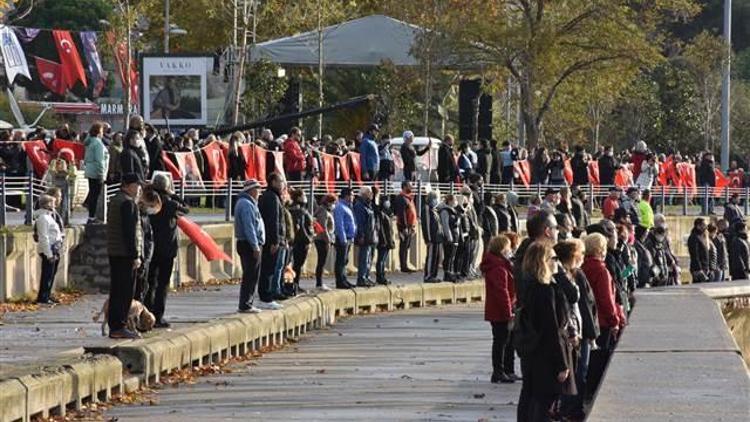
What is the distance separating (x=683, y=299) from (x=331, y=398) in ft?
26.2

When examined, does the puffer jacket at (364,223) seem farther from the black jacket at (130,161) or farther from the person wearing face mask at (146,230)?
the person wearing face mask at (146,230)

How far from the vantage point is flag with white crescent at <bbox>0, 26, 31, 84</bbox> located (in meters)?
85.2

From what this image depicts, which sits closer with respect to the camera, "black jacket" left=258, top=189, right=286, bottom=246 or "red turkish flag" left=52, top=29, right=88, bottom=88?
"black jacket" left=258, top=189, right=286, bottom=246

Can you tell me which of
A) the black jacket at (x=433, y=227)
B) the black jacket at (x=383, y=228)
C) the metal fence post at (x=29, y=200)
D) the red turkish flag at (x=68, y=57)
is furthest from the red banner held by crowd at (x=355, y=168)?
the red turkish flag at (x=68, y=57)

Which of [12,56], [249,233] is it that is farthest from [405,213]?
[12,56]

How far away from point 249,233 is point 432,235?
12299 mm

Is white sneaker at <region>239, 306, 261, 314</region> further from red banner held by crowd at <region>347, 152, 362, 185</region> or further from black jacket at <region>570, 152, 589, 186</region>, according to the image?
black jacket at <region>570, 152, 589, 186</region>

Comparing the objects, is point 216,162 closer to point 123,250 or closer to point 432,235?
point 432,235

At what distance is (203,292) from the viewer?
3300 centimetres

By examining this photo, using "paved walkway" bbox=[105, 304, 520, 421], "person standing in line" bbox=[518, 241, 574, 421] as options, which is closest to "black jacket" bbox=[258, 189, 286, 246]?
"paved walkway" bbox=[105, 304, 520, 421]

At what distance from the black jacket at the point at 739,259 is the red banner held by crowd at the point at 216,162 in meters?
10.2

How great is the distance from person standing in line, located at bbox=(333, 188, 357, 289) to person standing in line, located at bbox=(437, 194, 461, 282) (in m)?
3.13

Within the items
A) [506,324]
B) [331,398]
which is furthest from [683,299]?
[331,398]

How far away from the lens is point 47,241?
28.4 meters
